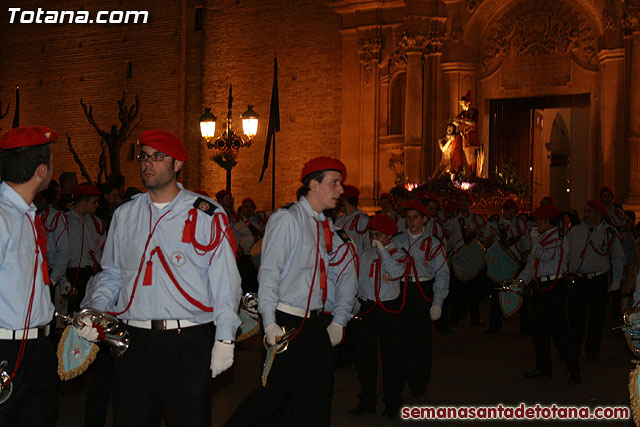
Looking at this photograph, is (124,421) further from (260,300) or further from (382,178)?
(382,178)

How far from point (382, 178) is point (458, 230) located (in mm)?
9545

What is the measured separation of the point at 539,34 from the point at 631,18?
121 inches

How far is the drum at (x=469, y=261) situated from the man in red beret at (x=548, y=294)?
4.10 m

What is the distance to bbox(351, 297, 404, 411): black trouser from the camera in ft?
27.2

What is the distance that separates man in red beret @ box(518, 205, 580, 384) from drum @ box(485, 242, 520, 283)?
3.66 meters

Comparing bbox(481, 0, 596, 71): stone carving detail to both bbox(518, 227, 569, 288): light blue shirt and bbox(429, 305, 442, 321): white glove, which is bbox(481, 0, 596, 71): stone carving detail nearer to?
bbox(518, 227, 569, 288): light blue shirt

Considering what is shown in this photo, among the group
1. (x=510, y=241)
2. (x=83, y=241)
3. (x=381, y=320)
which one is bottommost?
(x=381, y=320)

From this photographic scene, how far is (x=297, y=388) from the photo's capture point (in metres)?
5.48

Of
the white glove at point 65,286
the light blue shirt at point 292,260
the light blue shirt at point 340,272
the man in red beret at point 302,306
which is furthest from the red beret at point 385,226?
the white glove at point 65,286

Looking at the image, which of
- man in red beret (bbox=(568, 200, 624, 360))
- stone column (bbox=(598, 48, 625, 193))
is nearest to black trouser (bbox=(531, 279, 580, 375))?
man in red beret (bbox=(568, 200, 624, 360))

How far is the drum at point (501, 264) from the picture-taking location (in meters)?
13.9

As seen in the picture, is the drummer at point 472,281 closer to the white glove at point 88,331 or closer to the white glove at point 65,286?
the white glove at point 65,286

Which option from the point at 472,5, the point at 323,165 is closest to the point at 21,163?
the point at 323,165

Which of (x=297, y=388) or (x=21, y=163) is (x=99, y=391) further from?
(x=21, y=163)
